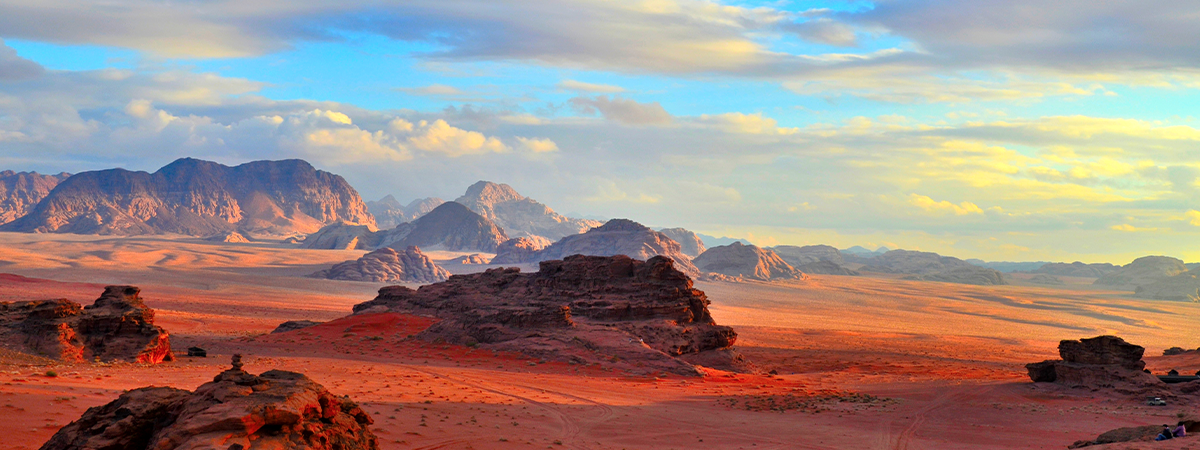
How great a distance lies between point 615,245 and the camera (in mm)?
175125

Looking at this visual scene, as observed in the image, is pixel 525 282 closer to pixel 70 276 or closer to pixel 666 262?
pixel 666 262

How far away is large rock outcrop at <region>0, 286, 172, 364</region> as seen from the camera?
76.9 feet

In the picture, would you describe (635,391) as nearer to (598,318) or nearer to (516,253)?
(598,318)

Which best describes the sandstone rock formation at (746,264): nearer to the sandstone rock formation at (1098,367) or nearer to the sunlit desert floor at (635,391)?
the sunlit desert floor at (635,391)

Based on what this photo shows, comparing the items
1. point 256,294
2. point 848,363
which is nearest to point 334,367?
point 848,363

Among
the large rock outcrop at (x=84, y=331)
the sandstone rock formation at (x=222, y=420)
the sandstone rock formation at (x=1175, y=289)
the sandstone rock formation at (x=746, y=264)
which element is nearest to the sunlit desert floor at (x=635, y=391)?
the large rock outcrop at (x=84, y=331)

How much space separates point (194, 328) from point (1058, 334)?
259 ft

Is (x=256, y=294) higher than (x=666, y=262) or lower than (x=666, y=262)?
lower

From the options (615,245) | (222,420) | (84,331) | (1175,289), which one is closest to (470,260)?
(615,245)

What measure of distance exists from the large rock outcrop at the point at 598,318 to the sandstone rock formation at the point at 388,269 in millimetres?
88323

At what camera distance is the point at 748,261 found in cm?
18412

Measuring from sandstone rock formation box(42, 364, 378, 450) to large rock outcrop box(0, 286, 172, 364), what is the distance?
16456 mm

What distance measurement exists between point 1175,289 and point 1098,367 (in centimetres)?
17200

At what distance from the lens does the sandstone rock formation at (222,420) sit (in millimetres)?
8945
